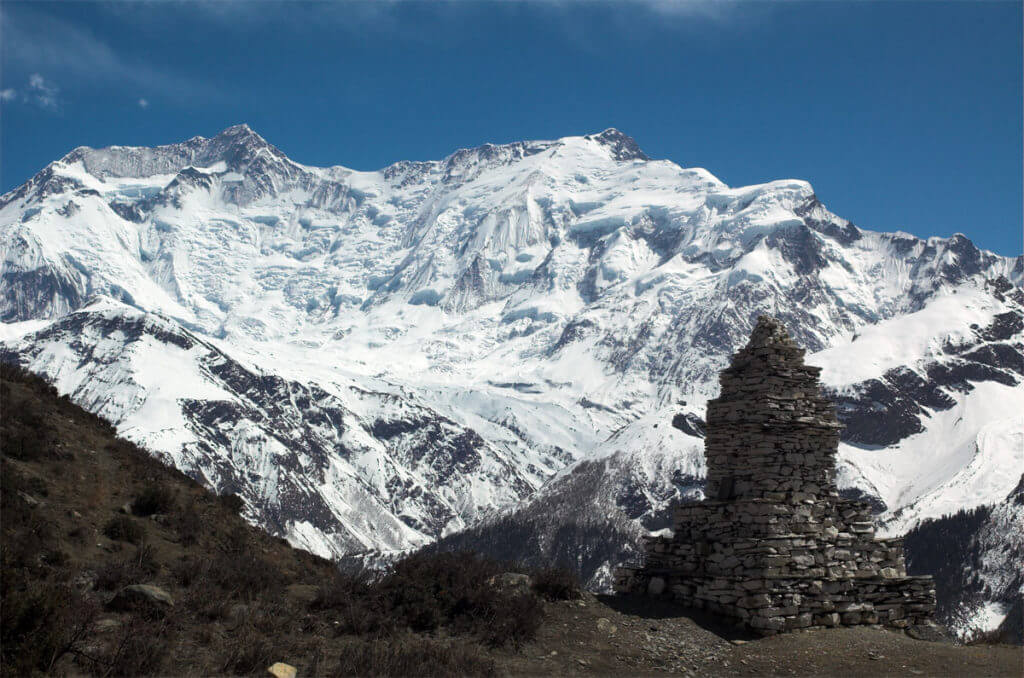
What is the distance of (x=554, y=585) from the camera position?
22422mm

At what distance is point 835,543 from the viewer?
23969 millimetres

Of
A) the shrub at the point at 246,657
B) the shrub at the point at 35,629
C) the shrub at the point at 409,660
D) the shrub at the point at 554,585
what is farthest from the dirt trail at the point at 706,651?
the shrub at the point at 35,629

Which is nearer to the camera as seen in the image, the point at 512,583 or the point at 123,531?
the point at 123,531

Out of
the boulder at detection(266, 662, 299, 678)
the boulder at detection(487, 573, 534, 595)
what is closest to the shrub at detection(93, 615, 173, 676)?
the boulder at detection(266, 662, 299, 678)

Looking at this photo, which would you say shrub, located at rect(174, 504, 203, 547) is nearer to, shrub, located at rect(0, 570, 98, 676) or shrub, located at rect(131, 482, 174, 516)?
shrub, located at rect(131, 482, 174, 516)

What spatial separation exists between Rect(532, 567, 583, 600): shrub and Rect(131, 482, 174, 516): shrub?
9609 millimetres

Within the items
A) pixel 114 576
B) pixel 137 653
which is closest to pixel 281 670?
pixel 137 653

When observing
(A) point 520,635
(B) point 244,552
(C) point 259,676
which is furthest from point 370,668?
(B) point 244,552

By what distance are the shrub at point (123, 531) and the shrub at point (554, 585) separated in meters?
8.94

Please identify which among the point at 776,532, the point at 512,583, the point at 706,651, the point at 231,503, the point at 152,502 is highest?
the point at 776,532

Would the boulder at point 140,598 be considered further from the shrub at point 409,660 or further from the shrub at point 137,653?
the shrub at point 409,660

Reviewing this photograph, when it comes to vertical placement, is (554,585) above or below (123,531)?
above

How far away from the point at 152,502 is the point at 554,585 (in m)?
10.3

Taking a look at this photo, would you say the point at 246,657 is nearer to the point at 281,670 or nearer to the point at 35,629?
the point at 281,670
